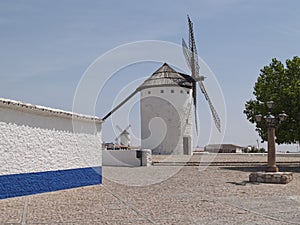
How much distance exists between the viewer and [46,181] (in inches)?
455

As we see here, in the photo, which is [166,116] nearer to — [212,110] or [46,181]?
[212,110]

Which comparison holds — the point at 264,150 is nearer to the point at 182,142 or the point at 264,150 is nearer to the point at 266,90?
the point at 182,142

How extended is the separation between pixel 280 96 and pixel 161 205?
41.3 ft

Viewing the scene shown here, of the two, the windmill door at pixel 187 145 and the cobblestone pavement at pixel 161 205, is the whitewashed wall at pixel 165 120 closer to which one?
the windmill door at pixel 187 145

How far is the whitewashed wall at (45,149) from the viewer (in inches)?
399

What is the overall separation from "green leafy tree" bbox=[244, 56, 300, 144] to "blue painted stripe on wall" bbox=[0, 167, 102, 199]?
969cm

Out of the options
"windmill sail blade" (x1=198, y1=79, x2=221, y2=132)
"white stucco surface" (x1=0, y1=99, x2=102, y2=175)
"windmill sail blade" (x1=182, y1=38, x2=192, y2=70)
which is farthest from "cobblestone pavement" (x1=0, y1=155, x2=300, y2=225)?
"windmill sail blade" (x1=182, y1=38, x2=192, y2=70)

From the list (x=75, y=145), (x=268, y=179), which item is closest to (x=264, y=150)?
(x=268, y=179)

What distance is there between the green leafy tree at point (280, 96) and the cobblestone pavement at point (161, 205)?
6766 mm

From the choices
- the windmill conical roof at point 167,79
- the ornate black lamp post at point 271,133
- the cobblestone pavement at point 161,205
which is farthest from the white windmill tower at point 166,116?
the cobblestone pavement at point 161,205

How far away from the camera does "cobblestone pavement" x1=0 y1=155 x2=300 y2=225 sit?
24.3 ft

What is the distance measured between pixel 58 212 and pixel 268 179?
838cm

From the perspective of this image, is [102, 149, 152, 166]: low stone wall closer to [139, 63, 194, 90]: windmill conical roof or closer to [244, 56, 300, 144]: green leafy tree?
[244, 56, 300, 144]: green leafy tree

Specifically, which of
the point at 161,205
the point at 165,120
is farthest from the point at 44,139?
the point at 165,120
